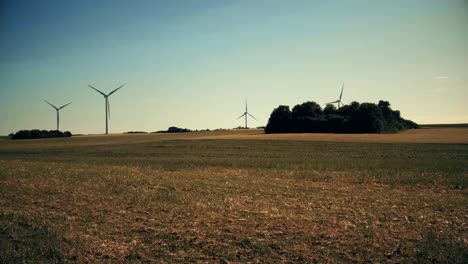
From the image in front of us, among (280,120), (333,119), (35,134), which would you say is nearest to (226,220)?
(333,119)

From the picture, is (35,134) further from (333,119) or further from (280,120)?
(333,119)

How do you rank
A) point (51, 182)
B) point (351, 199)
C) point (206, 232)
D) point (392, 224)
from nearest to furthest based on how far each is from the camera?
point (206, 232) → point (392, 224) → point (351, 199) → point (51, 182)

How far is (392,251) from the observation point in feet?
34.6

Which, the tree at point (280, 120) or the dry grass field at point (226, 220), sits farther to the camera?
the tree at point (280, 120)

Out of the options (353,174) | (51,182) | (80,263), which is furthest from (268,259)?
(353,174)

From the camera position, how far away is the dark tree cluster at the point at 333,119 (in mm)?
93438

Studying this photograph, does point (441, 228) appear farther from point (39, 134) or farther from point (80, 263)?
point (39, 134)

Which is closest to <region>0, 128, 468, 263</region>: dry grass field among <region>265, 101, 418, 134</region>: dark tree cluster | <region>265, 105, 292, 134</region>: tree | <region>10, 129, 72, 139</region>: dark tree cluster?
<region>265, 101, 418, 134</region>: dark tree cluster

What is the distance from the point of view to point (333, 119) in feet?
329

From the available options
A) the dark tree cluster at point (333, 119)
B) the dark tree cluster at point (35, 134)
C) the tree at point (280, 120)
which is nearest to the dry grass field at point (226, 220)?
the dark tree cluster at point (333, 119)

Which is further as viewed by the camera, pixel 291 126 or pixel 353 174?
pixel 291 126

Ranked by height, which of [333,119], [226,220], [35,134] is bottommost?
[226,220]

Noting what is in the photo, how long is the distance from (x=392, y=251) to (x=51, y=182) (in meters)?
18.3

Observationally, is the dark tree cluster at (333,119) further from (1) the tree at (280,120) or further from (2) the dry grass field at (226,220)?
(2) the dry grass field at (226,220)
